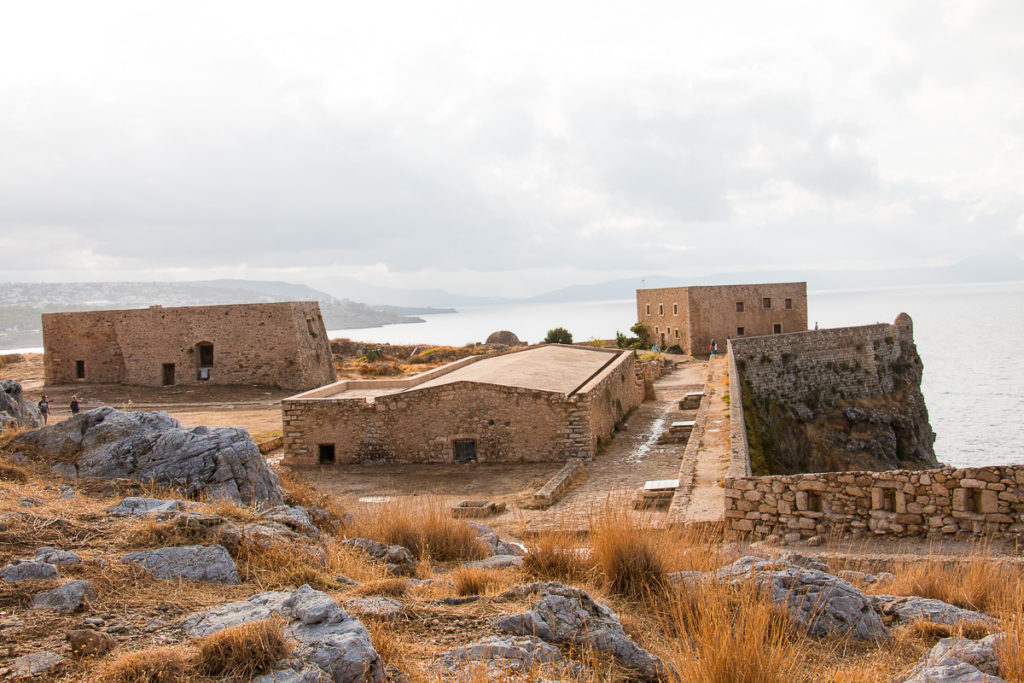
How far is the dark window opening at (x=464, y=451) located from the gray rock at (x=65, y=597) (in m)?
12.2

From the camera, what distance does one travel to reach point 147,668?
131 inches

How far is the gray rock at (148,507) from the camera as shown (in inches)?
230

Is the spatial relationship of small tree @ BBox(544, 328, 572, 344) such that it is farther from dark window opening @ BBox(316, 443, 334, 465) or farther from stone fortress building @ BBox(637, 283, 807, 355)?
dark window opening @ BBox(316, 443, 334, 465)

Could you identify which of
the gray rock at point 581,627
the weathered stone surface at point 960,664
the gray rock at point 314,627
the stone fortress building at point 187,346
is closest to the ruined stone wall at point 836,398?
the stone fortress building at point 187,346

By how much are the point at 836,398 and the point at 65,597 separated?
34.0 metres

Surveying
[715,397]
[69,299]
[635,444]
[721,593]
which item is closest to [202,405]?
[635,444]

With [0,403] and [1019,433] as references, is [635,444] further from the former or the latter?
[1019,433]

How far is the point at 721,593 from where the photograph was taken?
4574mm

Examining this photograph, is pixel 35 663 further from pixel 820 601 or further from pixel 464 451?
pixel 464 451

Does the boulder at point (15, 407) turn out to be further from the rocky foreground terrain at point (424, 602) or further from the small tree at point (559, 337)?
the small tree at point (559, 337)

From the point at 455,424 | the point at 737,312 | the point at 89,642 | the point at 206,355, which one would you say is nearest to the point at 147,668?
the point at 89,642

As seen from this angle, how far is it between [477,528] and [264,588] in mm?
3226

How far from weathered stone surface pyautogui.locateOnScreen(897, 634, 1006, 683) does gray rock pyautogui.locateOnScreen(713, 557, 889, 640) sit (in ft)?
1.79

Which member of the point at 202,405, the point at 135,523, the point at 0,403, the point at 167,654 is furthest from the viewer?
the point at 202,405
